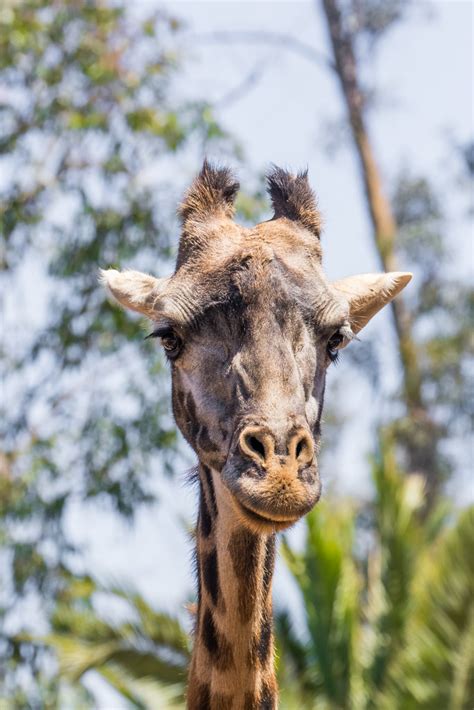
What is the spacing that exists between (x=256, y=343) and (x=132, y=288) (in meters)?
1.78

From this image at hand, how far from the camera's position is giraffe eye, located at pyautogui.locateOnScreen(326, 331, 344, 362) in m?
6.44

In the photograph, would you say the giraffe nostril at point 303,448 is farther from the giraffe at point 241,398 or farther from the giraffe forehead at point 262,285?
the giraffe forehead at point 262,285

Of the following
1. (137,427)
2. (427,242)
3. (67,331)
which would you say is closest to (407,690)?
(137,427)

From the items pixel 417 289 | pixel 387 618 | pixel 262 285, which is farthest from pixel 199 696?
pixel 417 289

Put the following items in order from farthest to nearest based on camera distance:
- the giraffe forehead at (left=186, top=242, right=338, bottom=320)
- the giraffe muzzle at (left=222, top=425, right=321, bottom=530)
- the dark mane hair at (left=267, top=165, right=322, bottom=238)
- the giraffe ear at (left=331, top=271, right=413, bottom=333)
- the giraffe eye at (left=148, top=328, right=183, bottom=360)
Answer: the giraffe ear at (left=331, top=271, right=413, bottom=333), the dark mane hair at (left=267, top=165, right=322, bottom=238), the giraffe eye at (left=148, top=328, right=183, bottom=360), the giraffe forehead at (left=186, top=242, right=338, bottom=320), the giraffe muzzle at (left=222, top=425, right=321, bottom=530)

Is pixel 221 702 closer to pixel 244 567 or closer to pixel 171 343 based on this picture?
pixel 244 567

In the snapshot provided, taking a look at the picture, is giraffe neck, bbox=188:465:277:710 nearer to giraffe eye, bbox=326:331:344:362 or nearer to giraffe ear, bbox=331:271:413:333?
giraffe eye, bbox=326:331:344:362

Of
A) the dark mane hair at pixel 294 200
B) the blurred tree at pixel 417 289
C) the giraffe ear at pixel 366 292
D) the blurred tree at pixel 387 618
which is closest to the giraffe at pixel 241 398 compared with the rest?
the dark mane hair at pixel 294 200

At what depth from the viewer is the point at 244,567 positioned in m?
6.12

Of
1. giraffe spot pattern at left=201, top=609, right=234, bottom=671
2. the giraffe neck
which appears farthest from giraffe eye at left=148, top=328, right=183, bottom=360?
giraffe spot pattern at left=201, top=609, right=234, bottom=671

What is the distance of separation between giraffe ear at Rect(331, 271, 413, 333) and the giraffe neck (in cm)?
150

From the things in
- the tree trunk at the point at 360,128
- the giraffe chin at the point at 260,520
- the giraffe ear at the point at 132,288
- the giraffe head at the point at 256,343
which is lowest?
the giraffe chin at the point at 260,520

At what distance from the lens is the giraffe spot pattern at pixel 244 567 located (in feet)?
20.0

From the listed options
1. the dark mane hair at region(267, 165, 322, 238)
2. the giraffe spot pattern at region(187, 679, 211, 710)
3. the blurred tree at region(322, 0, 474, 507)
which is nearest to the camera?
the giraffe spot pattern at region(187, 679, 211, 710)
